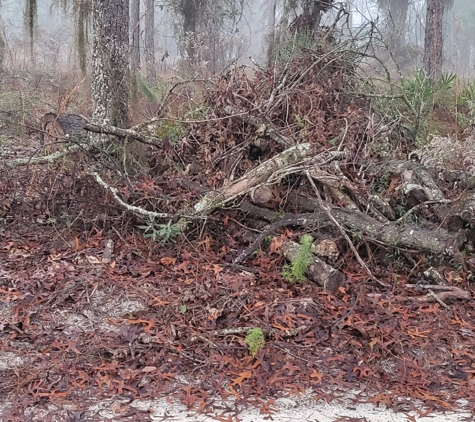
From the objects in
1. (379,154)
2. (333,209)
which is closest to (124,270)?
(333,209)

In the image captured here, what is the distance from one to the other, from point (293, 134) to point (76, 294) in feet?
10.5

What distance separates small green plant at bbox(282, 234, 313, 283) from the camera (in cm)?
401

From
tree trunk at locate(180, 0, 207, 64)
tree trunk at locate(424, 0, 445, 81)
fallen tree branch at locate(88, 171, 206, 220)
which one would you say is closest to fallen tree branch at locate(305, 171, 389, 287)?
fallen tree branch at locate(88, 171, 206, 220)

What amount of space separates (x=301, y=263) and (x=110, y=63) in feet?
11.7

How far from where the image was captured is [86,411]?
104 inches

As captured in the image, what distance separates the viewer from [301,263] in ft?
13.3

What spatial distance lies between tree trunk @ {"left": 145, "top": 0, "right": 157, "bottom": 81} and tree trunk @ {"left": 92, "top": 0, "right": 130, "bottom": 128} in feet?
18.0

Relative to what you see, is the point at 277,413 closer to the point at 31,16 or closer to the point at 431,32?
the point at 31,16

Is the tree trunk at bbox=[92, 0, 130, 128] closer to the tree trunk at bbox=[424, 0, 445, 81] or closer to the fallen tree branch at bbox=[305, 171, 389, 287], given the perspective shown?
the fallen tree branch at bbox=[305, 171, 389, 287]

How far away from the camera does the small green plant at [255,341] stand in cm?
318

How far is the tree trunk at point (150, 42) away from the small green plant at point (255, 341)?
9214 millimetres

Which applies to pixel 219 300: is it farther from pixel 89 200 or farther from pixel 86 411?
pixel 89 200

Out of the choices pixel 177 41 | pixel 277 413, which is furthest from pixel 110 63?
pixel 177 41

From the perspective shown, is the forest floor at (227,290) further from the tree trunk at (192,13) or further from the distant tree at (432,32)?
the tree trunk at (192,13)
